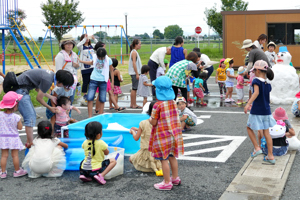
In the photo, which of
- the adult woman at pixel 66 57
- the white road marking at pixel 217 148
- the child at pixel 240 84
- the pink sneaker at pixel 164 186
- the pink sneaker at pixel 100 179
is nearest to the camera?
the pink sneaker at pixel 164 186

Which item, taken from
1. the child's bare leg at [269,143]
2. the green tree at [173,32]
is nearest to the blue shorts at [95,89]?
the child's bare leg at [269,143]

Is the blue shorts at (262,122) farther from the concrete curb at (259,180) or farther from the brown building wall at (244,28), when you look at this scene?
the brown building wall at (244,28)

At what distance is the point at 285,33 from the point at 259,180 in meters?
17.8

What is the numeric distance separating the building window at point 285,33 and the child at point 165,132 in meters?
17.6

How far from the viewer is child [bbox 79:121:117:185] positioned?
16.1 ft

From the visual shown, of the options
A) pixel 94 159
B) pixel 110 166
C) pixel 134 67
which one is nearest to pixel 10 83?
pixel 94 159

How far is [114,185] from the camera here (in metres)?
4.86

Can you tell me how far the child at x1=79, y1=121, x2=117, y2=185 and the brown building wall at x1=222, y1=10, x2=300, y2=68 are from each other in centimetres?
1723

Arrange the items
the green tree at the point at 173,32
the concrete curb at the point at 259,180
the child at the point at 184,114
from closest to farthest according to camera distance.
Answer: the concrete curb at the point at 259,180
the child at the point at 184,114
the green tree at the point at 173,32

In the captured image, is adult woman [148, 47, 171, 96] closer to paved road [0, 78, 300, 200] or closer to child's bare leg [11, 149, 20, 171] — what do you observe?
paved road [0, 78, 300, 200]

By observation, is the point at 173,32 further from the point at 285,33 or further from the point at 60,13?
the point at 285,33

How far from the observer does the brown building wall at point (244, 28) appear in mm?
20938

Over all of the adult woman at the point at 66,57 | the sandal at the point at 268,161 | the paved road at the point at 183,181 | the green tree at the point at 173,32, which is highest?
the green tree at the point at 173,32

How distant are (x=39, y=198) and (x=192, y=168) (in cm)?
213
